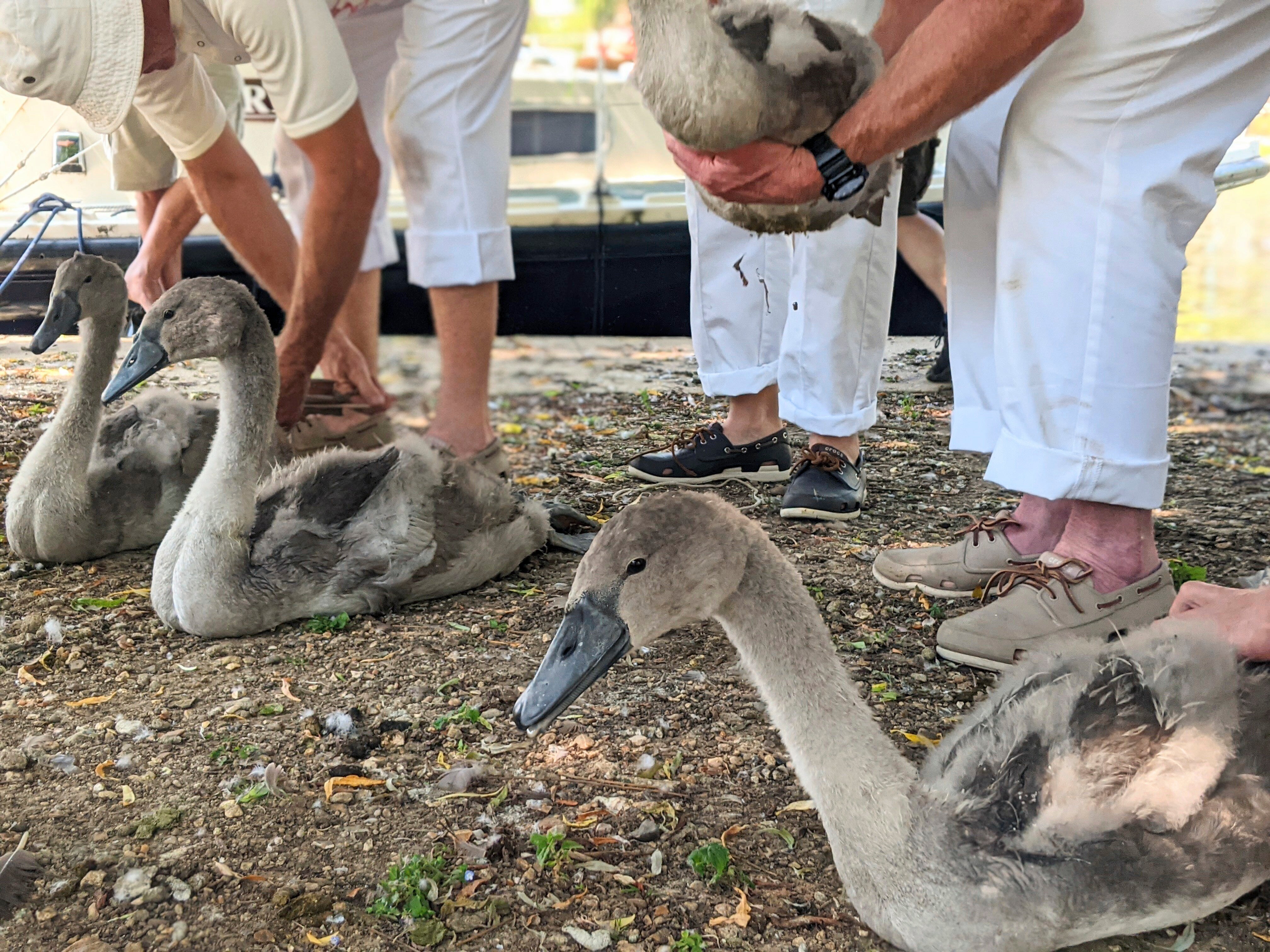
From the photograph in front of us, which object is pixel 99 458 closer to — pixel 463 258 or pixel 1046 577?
pixel 463 258

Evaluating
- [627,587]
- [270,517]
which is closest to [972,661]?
[627,587]

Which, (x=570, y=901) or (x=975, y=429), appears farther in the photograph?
(x=975, y=429)

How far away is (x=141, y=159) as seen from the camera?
2.50 meters

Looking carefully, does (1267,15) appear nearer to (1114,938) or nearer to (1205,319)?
(1114,938)

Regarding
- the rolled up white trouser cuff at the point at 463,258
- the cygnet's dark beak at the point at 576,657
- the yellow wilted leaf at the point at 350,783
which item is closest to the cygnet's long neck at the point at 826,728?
the cygnet's dark beak at the point at 576,657

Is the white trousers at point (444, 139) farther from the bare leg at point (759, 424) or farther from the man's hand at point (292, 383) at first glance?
the bare leg at point (759, 424)

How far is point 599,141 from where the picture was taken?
2.23 m

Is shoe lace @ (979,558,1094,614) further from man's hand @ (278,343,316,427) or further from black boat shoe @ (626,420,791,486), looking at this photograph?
man's hand @ (278,343,316,427)

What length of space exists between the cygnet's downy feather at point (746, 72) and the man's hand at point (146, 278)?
60.5 inches

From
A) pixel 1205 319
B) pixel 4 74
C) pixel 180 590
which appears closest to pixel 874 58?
pixel 4 74

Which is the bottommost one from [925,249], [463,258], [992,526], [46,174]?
[992,526]

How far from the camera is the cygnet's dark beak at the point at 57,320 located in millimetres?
2834

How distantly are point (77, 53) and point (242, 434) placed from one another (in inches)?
39.1

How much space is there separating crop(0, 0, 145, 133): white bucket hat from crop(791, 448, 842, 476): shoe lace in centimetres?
223
